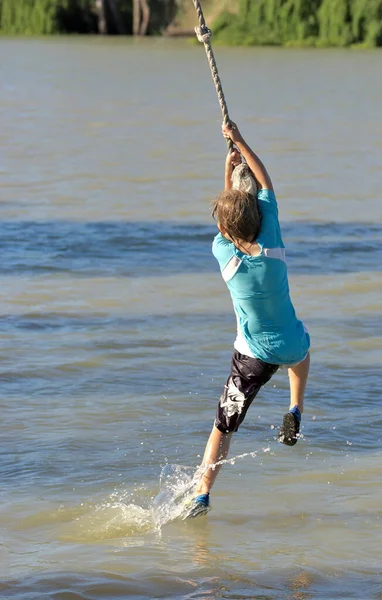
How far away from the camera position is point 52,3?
62062 mm

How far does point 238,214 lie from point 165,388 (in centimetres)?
282

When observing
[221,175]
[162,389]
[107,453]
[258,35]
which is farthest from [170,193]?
[258,35]

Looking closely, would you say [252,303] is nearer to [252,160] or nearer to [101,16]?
[252,160]

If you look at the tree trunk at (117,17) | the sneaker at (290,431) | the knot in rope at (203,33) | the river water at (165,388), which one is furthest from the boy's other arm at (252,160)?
the tree trunk at (117,17)

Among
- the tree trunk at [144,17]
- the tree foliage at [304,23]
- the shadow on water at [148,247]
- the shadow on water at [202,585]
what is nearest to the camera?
the shadow on water at [202,585]

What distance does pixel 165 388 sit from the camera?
7.82 metres

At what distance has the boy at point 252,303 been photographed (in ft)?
17.3

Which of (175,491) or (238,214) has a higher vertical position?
(238,214)

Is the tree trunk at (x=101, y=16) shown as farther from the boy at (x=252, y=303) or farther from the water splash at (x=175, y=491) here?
the boy at (x=252, y=303)

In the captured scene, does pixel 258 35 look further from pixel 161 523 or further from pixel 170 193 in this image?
pixel 161 523

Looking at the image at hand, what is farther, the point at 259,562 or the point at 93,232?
the point at 93,232

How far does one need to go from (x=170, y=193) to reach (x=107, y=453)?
9.68 metres

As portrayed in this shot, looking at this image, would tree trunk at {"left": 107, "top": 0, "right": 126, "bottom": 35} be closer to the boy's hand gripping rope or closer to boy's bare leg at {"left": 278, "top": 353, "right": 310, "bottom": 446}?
the boy's hand gripping rope

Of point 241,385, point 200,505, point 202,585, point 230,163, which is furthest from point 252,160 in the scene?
point 202,585
